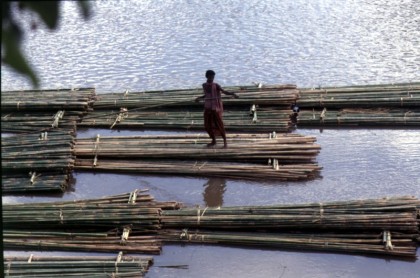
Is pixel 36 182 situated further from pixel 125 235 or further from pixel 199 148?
pixel 199 148

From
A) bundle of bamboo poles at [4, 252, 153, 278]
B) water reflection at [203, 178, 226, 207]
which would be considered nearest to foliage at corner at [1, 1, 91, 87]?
bundle of bamboo poles at [4, 252, 153, 278]

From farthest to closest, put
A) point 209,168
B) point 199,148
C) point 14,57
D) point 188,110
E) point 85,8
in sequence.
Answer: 1. point 188,110
2. point 199,148
3. point 209,168
4. point 85,8
5. point 14,57

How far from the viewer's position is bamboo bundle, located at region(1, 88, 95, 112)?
1036cm

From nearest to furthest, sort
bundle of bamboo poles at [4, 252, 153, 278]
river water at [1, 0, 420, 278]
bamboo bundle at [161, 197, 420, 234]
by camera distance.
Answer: bundle of bamboo poles at [4, 252, 153, 278], bamboo bundle at [161, 197, 420, 234], river water at [1, 0, 420, 278]

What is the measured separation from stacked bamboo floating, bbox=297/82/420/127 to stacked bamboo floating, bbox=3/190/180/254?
3305mm

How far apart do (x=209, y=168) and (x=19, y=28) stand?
6715 millimetres

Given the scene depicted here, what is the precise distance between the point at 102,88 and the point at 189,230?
500 cm

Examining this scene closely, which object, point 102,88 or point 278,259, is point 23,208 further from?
point 102,88

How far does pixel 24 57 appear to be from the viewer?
219 centimetres

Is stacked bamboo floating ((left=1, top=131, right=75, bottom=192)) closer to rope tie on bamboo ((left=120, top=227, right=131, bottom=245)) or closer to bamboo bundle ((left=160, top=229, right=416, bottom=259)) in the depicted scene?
rope tie on bamboo ((left=120, top=227, right=131, bottom=245))

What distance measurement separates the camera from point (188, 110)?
10383 mm

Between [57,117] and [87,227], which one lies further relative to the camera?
[57,117]

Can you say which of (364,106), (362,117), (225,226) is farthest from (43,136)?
(364,106)

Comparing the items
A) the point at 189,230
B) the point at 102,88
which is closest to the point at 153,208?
the point at 189,230
